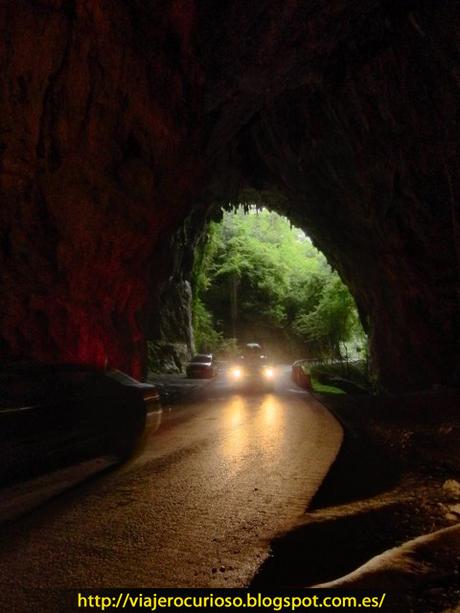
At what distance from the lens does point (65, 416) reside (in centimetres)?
460

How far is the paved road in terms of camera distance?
2.58 meters

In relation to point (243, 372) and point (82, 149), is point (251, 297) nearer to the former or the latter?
point (243, 372)

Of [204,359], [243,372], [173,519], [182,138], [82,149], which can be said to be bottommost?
[243,372]

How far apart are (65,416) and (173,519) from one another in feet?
6.79

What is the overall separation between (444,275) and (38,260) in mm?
14236

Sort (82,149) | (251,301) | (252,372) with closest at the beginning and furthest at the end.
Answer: (82,149) < (252,372) < (251,301)

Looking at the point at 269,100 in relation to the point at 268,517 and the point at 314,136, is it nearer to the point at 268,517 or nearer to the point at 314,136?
the point at 314,136

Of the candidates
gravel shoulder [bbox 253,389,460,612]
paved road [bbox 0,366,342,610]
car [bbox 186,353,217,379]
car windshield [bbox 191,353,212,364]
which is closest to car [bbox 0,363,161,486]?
paved road [bbox 0,366,342,610]

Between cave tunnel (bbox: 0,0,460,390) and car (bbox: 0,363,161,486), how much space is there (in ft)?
21.4

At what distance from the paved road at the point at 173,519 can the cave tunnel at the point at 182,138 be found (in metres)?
7.69

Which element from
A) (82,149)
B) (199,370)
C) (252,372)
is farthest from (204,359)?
(82,149)

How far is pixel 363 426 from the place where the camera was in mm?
7918

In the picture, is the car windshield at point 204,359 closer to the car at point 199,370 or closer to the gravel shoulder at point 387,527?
the car at point 199,370

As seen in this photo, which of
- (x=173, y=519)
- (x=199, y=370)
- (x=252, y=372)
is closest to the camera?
(x=173, y=519)
